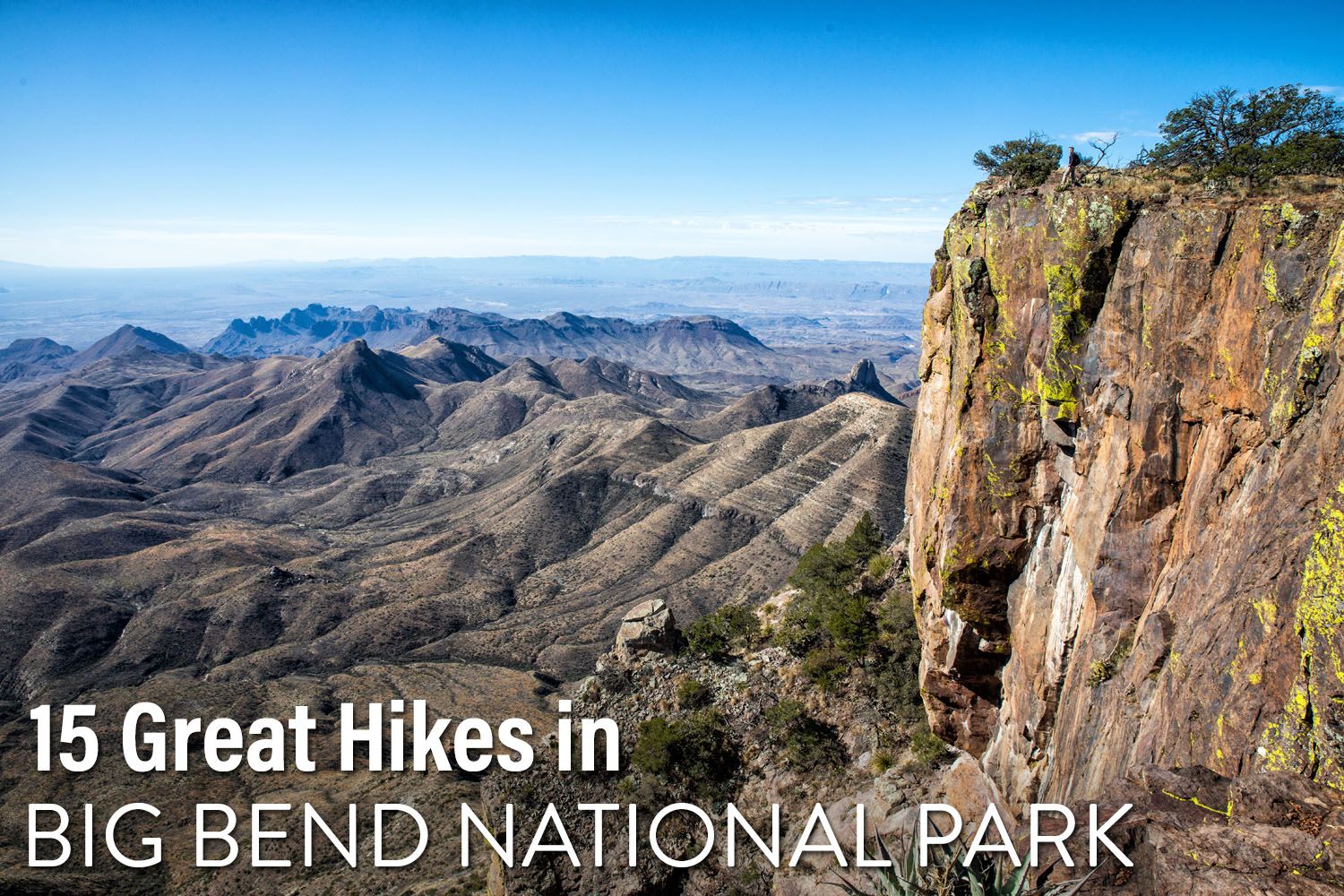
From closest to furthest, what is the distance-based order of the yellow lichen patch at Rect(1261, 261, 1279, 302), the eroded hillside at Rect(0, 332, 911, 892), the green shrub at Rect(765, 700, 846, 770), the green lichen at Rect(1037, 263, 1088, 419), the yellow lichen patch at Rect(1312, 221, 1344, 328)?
the yellow lichen patch at Rect(1312, 221, 1344, 328) → the yellow lichen patch at Rect(1261, 261, 1279, 302) → the green lichen at Rect(1037, 263, 1088, 419) → the green shrub at Rect(765, 700, 846, 770) → the eroded hillside at Rect(0, 332, 911, 892)

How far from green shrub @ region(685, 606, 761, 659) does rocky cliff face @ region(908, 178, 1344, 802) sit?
1594 cm

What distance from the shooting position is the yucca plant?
12.3 metres

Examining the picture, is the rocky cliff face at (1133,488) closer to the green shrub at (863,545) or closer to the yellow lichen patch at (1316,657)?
the yellow lichen patch at (1316,657)

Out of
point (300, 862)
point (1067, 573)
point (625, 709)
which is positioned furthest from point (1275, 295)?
point (300, 862)

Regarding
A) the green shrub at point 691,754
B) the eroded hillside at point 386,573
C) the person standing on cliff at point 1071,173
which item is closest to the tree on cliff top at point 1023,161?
the person standing on cliff at point 1071,173

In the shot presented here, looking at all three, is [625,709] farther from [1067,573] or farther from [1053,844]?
[1053,844]

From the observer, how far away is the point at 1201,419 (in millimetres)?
16578

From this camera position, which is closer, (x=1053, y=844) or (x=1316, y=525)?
(x=1316, y=525)

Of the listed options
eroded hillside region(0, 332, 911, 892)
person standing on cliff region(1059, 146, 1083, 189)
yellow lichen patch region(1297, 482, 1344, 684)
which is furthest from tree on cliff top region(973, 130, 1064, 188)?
eroded hillside region(0, 332, 911, 892)

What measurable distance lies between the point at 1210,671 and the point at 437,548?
375ft

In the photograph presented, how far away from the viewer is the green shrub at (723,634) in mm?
42594

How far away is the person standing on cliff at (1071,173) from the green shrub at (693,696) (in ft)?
95.1

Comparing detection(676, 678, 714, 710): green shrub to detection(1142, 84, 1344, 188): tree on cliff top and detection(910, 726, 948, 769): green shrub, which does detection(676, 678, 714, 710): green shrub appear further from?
detection(1142, 84, 1344, 188): tree on cliff top

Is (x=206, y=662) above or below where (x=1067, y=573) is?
below
